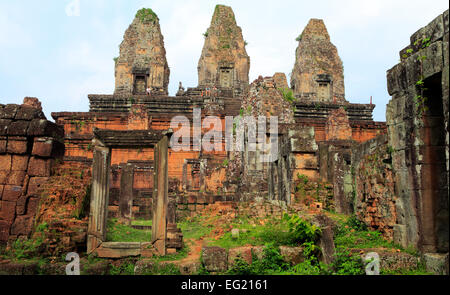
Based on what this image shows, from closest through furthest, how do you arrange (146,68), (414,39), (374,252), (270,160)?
(374,252)
(414,39)
(270,160)
(146,68)

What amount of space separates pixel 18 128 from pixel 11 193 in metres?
1.32

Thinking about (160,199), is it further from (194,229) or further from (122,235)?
(194,229)

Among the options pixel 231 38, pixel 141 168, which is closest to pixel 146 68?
pixel 231 38

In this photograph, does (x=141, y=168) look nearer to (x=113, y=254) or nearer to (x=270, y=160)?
(x=270, y=160)

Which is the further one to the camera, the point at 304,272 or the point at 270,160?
the point at 270,160

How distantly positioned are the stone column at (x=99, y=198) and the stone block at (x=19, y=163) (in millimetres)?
1543

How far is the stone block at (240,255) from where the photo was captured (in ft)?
19.7

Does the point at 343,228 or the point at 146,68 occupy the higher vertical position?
the point at 146,68

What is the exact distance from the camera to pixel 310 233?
6.06 meters

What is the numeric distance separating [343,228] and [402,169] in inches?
82.0

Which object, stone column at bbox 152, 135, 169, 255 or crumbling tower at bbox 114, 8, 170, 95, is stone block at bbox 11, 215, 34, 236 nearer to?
stone column at bbox 152, 135, 169, 255

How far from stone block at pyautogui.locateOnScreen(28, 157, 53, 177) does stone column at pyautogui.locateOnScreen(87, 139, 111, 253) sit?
3.61ft
